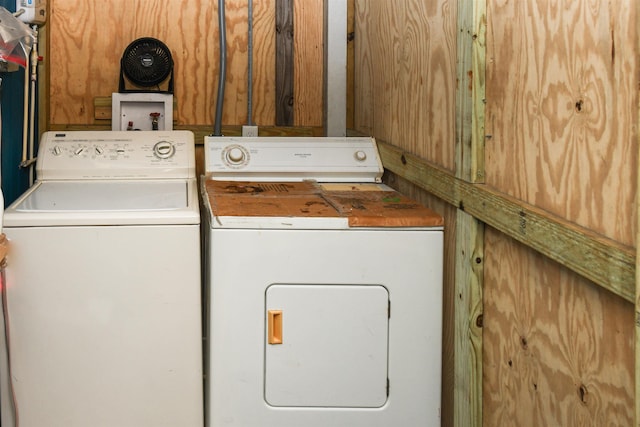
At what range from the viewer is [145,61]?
3.72 metres

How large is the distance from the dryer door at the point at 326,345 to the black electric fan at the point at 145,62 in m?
1.78

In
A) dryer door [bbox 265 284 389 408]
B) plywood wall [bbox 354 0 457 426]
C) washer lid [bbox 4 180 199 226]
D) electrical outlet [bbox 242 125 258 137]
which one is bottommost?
dryer door [bbox 265 284 389 408]

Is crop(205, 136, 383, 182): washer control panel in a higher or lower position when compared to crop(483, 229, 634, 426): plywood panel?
higher

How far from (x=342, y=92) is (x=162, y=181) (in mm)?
1135

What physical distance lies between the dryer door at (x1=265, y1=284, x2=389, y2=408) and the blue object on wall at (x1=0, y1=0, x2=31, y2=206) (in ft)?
4.19

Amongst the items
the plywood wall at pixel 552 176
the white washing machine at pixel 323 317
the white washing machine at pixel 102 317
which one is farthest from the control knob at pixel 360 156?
the white washing machine at pixel 102 317

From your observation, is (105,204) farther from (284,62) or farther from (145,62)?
(284,62)

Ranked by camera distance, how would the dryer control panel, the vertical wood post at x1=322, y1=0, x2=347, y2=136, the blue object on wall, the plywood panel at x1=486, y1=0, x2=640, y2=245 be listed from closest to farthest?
the plywood panel at x1=486, y1=0, x2=640, y2=245 < the blue object on wall < the dryer control panel < the vertical wood post at x1=322, y1=0, x2=347, y2=136

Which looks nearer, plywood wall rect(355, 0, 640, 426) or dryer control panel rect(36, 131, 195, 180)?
plywood wall rect(355, 0, 640, 426)

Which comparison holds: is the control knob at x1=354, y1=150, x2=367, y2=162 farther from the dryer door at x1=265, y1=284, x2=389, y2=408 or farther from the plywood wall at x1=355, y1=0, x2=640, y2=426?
the dryer door at x1=265, y1=284, x2=389, y2=408

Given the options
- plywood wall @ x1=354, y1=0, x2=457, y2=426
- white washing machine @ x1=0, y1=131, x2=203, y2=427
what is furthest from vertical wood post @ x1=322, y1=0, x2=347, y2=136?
white washing machine @ x1=0, y1=131, x2=203, y2=427

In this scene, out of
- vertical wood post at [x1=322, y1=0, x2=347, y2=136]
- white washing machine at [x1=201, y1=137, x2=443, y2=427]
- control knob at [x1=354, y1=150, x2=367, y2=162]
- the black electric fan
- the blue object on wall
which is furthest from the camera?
vertical wood post at [x1=322, y1=0, x2=347, y2=136]

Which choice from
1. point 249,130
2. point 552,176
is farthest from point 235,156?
point 552,176

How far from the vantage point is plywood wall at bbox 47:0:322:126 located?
3.79 meters
